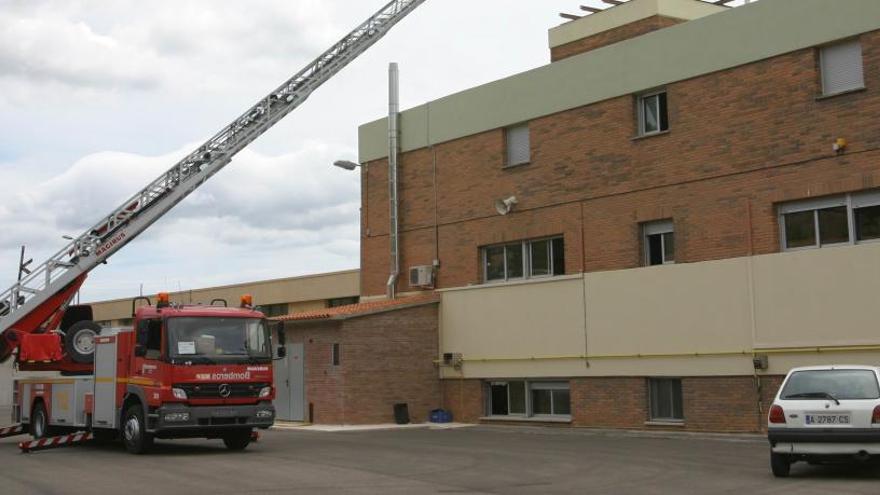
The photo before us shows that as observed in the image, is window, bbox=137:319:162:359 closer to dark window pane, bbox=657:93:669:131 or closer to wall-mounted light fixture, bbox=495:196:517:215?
wall-mounted light fixture, bbox=495:196:517:215

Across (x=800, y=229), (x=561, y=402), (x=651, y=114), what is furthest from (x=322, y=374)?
(x=800, y=229)

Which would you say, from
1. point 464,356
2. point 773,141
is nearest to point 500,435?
point 464,356

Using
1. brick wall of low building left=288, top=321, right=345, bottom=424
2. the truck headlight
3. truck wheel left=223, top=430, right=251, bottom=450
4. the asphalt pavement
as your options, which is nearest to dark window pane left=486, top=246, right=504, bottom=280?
brick wall of low building left=288, top=321, right=345, bottom=424

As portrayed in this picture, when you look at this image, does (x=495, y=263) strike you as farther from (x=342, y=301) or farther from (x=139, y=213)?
(x=342, y=301)

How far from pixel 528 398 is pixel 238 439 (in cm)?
905

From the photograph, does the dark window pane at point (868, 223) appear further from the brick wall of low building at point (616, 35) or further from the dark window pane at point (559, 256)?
the brick wall of low building at point (616, 35)

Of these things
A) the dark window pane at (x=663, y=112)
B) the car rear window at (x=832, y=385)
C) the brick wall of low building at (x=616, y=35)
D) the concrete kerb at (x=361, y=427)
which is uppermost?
the brick wall of low building at (x=616, y=35)

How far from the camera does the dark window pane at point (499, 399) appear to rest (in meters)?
27.2

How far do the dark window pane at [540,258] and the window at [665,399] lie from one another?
13.7 feet

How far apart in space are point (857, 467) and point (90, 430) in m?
13.7

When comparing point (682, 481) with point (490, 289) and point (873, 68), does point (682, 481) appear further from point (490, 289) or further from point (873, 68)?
point (490, 289)

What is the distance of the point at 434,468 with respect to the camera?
15.7 metres

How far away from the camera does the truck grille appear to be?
59.5 ft

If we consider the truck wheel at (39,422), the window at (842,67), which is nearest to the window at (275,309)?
the truck wheel at (39,422)
